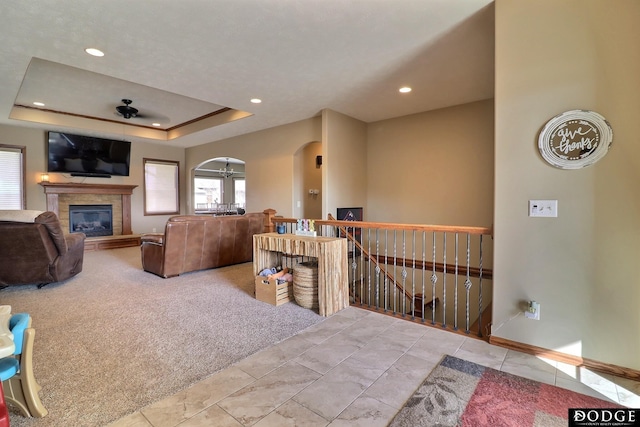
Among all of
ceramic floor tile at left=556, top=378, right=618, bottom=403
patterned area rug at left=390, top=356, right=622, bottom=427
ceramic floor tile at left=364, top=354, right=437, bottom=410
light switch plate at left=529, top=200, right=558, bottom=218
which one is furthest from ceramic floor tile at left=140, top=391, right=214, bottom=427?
light switch plate at left=529, top=200, right=558, bottom=218

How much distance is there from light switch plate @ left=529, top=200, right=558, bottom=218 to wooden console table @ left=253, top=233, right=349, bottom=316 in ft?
5.77

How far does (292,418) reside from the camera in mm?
1629

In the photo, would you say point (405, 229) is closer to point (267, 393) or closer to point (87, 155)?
point (267, 393)

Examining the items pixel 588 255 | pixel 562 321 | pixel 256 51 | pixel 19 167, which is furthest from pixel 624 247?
pixel 19 167

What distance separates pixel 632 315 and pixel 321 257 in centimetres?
239

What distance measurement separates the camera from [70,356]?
2.26 meters

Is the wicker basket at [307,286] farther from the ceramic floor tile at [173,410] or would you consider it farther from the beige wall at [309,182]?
the beige wall at [309,182]

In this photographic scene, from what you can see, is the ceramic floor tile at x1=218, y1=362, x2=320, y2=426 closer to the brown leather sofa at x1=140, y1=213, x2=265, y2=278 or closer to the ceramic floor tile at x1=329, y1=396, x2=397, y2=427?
the ceramic floor tile at x1=329, y1=396, x2=397, y2=427

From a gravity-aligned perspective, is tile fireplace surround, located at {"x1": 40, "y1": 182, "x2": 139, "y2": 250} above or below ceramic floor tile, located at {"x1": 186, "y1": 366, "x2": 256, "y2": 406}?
above

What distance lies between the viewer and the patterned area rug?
1.62 meters

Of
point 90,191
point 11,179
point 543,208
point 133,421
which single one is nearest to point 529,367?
point 543,208

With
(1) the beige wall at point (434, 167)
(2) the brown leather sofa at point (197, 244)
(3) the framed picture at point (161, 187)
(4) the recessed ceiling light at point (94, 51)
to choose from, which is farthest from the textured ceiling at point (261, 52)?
(3) the framed picture at point (161, 187)

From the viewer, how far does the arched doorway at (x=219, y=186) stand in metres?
12.0

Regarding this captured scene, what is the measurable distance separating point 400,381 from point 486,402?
51cm
